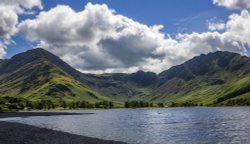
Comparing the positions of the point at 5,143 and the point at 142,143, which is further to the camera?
the point at 142,143

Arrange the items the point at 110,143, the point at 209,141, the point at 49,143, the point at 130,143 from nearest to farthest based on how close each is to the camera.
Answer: the point at 49,143 → the point at 110,143 → the point at 130,143 → the point at 209,141

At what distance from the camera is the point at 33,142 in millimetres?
56125

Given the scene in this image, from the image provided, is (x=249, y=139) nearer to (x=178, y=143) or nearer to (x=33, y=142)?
(x=178, y=143)

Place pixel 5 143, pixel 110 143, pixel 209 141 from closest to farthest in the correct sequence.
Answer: pixel 5 143 → pixel 110 143 → pixel 209 141

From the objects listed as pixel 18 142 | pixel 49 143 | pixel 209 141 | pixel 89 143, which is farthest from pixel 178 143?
pixel 18 142

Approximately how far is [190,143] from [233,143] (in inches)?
352

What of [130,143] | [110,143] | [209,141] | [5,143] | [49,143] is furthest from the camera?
[209,141]

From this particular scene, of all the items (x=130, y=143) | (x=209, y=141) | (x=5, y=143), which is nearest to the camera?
(x=5, y=143)

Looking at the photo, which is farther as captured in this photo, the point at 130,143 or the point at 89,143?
the point at 130,143

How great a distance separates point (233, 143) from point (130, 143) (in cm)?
2186

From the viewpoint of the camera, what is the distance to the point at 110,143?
5953 centimetres

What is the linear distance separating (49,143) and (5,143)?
7371mm

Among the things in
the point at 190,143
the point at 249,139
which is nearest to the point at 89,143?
the point at 190,143

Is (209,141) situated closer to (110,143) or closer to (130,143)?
(130,143)
